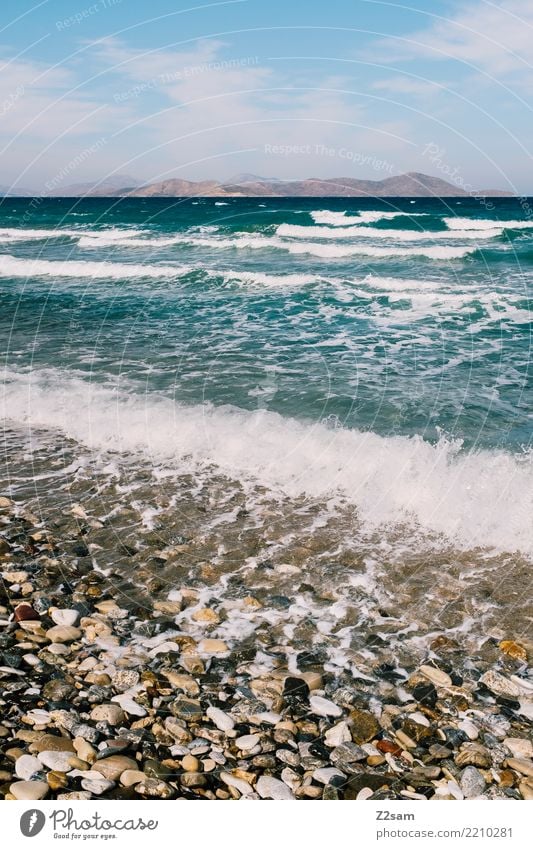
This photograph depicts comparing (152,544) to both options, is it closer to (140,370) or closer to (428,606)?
(428,606)

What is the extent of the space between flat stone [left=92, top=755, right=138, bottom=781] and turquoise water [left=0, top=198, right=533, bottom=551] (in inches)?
186

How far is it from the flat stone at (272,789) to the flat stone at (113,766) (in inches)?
35.5

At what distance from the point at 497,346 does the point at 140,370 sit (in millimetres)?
9933

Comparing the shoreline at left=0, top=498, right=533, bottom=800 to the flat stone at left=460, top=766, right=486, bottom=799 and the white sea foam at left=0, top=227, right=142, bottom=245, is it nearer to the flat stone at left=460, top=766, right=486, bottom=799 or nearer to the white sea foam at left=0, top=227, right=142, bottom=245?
the flat stone at left=460, top=766, right=486, bottom=799

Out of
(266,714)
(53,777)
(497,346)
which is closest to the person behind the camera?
(53,777)

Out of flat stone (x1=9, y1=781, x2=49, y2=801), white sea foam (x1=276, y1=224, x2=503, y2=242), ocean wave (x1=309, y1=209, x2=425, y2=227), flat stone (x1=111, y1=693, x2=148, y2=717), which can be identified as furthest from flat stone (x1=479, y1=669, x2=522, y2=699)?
ocean wave (x1=309, y1=209, x2=425, y2=227)

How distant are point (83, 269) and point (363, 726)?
31.3 metres

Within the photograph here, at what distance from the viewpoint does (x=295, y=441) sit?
1055 cm

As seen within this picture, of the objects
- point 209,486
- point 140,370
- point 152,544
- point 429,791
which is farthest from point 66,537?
point 140,370

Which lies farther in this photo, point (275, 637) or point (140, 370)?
point (140, 370)

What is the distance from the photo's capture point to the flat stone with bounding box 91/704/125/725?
15.6 ft

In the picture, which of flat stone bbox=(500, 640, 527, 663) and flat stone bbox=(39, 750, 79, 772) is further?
flat stone bbox=(500, 640, 527, 663)

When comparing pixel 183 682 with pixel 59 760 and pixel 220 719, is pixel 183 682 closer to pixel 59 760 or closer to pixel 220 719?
pixel 220 719

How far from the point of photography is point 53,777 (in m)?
4.22
